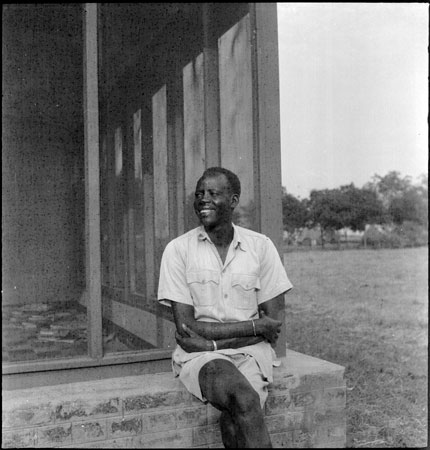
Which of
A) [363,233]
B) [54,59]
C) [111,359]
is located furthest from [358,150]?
[111,359]

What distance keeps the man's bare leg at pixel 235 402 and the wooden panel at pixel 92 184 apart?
2.98ft

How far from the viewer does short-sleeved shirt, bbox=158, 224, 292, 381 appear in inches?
120

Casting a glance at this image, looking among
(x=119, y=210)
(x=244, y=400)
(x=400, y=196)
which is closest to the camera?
(x=244, y=400)

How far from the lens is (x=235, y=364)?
2.95 m

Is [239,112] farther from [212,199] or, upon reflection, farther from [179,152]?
[212,199]

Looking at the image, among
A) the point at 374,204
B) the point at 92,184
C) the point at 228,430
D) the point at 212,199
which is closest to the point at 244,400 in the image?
the point at 228,430

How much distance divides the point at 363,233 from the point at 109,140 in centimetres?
1034

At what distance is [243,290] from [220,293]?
132 mm

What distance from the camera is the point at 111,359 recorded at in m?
3.48

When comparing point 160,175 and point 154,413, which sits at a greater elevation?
point 160,175

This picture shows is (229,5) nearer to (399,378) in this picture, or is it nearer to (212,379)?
(212,379)

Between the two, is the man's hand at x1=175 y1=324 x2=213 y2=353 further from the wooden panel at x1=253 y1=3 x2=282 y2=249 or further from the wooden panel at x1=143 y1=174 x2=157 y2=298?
the wooden panel at x1=143 y1=174 x2=157 y2=298

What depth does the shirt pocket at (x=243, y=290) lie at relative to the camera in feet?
10.2

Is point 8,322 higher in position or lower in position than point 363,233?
lower
